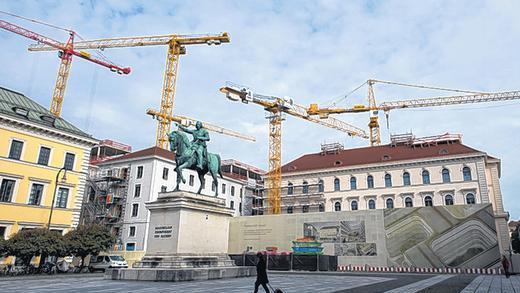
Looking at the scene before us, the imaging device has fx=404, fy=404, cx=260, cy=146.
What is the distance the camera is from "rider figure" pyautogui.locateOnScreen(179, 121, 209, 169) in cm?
2335

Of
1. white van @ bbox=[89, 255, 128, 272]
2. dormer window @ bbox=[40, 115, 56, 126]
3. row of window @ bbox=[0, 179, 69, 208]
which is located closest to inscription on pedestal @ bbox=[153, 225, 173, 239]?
white van @ bbox=[89, 255, 128, 272]

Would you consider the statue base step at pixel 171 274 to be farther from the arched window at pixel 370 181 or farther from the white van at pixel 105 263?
the arched window at pixel 370 181

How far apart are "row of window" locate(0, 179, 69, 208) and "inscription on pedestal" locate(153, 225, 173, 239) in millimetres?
23957

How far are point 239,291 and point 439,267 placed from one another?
3018cm

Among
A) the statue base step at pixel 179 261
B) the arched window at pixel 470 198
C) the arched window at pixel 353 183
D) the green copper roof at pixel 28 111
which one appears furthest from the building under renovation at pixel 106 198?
the arched window at pixel 470 198

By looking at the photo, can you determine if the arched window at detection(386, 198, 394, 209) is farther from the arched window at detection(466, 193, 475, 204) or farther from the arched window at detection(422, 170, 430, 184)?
the arched window at detection(466, 193, 475, 204)

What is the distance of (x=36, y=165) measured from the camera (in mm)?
40281

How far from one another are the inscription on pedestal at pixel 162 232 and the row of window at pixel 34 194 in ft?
78.6

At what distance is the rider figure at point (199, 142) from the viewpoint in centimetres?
2335

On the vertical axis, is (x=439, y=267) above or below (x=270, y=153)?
below

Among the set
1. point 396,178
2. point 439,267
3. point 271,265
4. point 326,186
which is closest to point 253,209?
point 326,186

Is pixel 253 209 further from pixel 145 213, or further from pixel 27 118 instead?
pixel 27 118


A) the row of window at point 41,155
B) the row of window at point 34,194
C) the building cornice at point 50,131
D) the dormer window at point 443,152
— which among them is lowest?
the row of window at point 34,194

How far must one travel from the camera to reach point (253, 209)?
3327 inches
